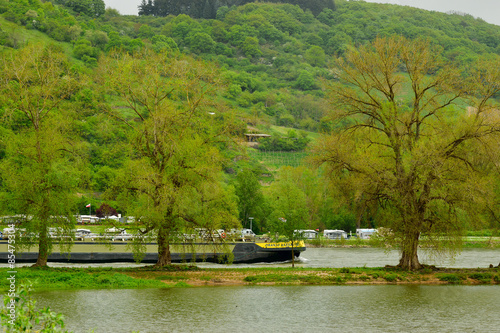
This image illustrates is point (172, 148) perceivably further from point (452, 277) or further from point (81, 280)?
point (452, 277)

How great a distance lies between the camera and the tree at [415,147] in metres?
37.0

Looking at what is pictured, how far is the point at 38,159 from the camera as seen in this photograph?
121 feet

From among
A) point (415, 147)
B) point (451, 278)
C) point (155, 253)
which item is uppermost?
point (415, 147)

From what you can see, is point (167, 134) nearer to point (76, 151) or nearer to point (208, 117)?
point (208, 117)

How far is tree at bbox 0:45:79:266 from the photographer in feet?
119

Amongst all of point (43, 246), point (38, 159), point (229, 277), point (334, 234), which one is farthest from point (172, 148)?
point (334, 234)

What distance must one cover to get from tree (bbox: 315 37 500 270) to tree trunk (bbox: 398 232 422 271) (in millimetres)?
69

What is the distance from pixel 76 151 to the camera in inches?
1537

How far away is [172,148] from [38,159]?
872 cm

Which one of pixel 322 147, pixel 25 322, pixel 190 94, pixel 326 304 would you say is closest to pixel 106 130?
pixel 190 94

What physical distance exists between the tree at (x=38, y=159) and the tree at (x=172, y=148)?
365cm

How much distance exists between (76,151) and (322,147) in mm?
17071

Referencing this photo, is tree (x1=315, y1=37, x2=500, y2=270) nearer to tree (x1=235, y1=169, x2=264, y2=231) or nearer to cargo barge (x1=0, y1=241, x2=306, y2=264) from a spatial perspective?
cargo barge (x1=0, y1=241, x2=306, y2=264)

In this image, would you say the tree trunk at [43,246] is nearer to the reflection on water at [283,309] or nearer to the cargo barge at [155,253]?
the reflection on water at [283,309]
